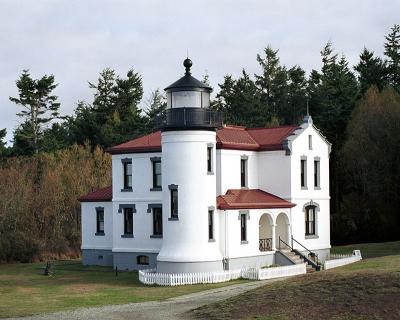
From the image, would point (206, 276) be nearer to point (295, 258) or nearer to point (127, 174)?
point (295, 258)

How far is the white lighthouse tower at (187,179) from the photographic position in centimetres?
3769

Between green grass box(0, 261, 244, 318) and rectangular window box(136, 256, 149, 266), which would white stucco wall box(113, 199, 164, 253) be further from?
green grass box(0, 261, 244, 318)

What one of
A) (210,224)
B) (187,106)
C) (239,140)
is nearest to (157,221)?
(210,224)

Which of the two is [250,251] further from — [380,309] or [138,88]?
[138,88]

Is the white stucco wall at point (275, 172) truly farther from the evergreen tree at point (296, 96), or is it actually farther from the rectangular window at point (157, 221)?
the evergreen tree at point (296, 96)

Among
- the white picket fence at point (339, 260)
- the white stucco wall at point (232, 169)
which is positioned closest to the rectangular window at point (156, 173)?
the white stucco wall at point (232, 169)

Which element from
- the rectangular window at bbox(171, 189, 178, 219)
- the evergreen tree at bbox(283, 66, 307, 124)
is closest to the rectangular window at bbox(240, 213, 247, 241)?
the rectangular window at bbox(171, 189, 178, 219)

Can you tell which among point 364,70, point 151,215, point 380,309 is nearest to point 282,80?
point 364,70

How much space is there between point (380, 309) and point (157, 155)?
20207 mm

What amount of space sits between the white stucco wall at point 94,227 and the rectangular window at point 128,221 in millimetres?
1894

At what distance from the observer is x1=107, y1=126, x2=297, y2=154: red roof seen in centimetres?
4222

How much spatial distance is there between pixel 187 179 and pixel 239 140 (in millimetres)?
6419

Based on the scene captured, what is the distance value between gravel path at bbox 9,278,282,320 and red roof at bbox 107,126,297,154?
1211 centimetres

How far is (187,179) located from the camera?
37.8 meters
